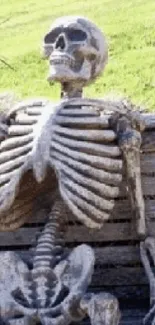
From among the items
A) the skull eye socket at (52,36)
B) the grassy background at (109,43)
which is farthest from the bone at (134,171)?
the grassy background at (109,43)

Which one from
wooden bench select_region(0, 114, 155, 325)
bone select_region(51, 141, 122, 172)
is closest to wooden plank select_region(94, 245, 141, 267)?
wooden bench select_region(0, 114, 155, 325)

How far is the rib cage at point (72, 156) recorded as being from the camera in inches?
180

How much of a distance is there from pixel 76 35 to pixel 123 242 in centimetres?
68

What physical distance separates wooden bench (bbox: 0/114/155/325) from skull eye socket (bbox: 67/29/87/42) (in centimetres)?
33

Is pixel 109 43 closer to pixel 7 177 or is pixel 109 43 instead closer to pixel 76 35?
pixel 76 35

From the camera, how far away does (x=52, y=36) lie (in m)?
4.93

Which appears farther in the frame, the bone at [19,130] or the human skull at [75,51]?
the human skull at [75,51]

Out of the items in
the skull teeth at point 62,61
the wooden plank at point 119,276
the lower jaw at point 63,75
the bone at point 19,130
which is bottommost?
the wooden plank at point 119,276

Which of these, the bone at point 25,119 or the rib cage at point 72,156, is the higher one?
the bone at point 25,119

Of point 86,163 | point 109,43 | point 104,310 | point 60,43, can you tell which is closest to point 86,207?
point 86,163

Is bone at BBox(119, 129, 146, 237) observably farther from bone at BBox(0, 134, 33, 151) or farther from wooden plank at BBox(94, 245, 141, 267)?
bone at BBox(0, 134, 33, 151)

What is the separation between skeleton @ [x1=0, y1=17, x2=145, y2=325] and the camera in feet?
14.7

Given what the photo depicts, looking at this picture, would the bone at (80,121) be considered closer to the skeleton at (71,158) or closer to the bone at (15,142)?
the skeleton at (71,158)

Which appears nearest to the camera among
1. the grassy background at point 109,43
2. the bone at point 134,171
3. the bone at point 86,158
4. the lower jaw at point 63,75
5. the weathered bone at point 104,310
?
the weathered bone at point 104,310
